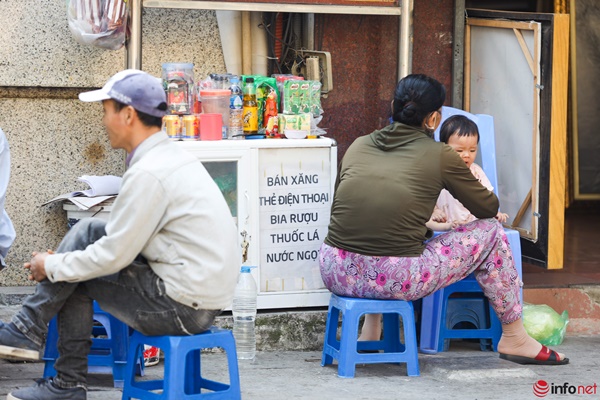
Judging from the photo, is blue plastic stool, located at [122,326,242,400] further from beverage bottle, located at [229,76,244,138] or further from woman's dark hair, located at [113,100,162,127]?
beverage bottle, located at [229,76,244,138]

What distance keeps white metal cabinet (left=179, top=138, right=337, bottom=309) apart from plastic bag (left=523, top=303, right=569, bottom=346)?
1133 millimetres

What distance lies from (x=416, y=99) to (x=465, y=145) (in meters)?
0.63

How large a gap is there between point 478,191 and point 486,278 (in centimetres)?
45

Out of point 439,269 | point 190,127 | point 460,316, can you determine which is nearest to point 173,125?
point 190,127

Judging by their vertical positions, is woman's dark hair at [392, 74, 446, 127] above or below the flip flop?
above

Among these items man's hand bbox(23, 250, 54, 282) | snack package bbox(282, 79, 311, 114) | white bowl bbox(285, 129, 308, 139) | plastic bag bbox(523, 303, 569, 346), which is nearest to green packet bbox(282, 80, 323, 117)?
snack package bbox(282, 79, 311, 114)

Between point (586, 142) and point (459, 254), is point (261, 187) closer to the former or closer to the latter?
point (459, 254)

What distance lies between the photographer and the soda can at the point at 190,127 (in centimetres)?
522

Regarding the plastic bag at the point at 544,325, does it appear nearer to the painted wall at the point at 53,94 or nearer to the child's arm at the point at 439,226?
the child's arm at the point at 439,226

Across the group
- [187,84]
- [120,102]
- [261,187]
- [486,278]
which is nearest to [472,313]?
[486,278]

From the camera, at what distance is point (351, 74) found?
628cm

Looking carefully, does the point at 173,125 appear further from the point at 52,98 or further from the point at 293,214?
the point at 52,98

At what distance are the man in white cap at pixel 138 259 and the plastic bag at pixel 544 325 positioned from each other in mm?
2326

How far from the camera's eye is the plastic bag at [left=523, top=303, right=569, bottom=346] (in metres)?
5.64
